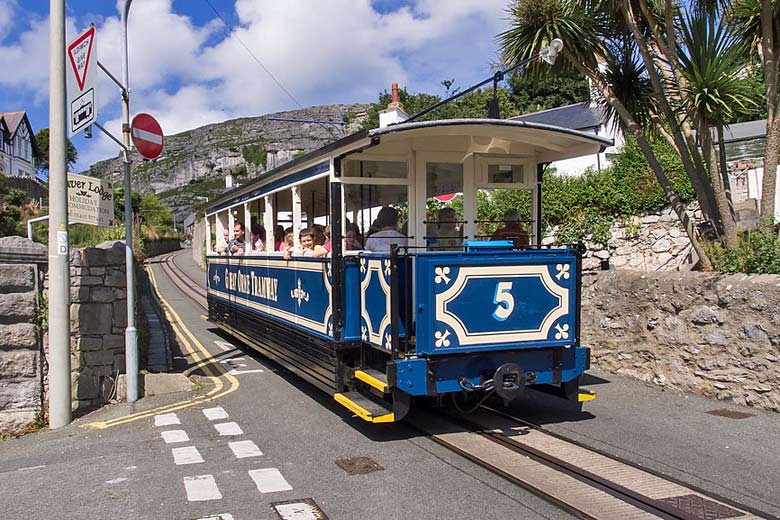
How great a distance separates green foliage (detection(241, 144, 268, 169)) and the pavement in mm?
142800

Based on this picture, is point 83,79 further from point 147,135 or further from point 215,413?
point 215,413

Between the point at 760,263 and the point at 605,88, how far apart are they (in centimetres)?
342

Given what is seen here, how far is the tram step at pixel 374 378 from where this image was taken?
20.3ft

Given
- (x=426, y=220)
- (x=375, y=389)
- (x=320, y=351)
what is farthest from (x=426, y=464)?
(x=426, y=220)

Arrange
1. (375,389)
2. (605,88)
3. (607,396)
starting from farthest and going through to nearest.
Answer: (605,88), (607,396), (375,389)

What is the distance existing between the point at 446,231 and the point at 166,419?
3.71 m

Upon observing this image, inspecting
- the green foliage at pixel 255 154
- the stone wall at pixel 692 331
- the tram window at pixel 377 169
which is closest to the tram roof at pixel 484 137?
the tram window at pixel 377 169

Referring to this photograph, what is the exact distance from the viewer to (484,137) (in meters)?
7.29

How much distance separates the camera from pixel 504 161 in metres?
7.98

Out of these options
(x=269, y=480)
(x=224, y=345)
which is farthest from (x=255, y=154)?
(x=269, y=480)

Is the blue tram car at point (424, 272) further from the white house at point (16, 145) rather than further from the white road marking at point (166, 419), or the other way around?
the white house at point (16, 145)

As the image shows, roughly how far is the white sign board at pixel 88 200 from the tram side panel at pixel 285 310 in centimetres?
227

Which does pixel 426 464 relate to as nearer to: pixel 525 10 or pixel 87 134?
pixel 87 134

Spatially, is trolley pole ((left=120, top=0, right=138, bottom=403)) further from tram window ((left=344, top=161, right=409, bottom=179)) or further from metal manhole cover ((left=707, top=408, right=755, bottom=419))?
metal manhole cover ((left=707, top=408, right=755, bottom=419))
